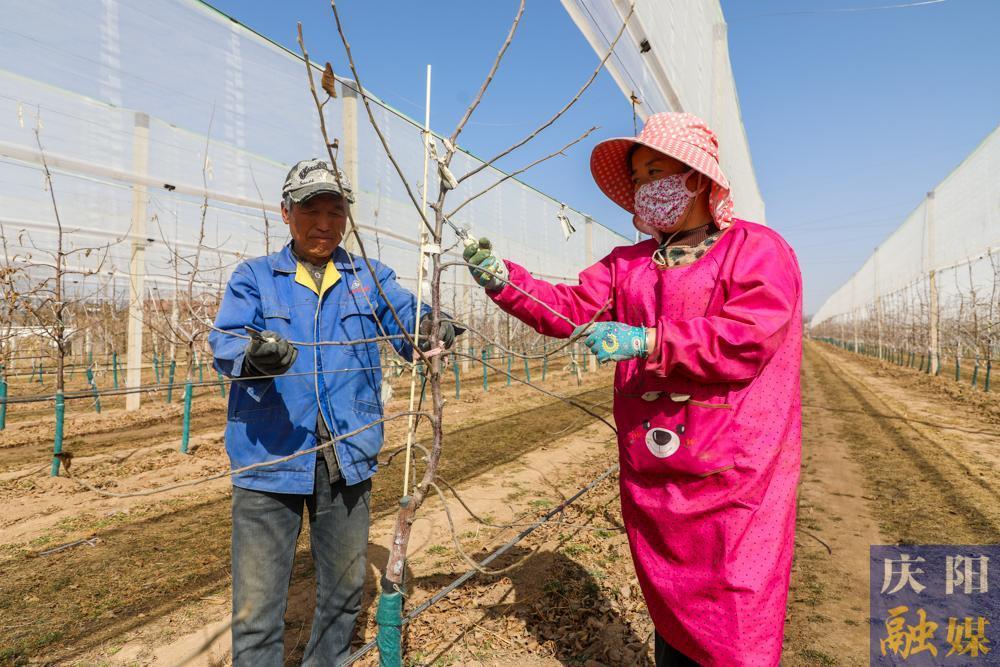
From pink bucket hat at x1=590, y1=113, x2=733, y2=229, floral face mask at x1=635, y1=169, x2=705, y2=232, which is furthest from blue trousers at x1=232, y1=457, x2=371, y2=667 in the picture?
pink bucket hat at x1=590, y1=113, x2=733, y2=229

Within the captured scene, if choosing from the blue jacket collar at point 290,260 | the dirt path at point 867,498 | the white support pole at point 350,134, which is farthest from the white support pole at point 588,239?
the blue jacket collar at point 290,260

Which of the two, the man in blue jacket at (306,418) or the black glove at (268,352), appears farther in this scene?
the man in blue jacket at (306,418)

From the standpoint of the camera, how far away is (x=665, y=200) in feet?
4.94

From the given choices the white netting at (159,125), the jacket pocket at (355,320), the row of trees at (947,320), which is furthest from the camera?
the row of trees at (947,320)

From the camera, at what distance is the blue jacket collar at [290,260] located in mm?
1679

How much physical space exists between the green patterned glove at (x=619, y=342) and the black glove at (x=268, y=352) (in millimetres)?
810

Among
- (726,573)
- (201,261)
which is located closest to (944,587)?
(726,573)

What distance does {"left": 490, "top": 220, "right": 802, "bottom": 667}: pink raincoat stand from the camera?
1.33m

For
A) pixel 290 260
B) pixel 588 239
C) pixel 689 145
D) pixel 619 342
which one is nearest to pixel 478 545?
pixel 290 260

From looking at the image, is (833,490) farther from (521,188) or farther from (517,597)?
(521,188)

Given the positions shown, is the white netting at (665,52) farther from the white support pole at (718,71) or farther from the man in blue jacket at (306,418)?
the man in blue jacket at (306,418)

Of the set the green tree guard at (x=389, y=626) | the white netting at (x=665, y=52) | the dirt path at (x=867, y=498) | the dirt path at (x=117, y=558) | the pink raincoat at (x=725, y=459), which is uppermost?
the white netting at (x=665, y=52)

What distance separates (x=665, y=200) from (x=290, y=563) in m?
1.67

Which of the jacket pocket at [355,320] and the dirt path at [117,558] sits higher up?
the jacket pocket at [355,320]
